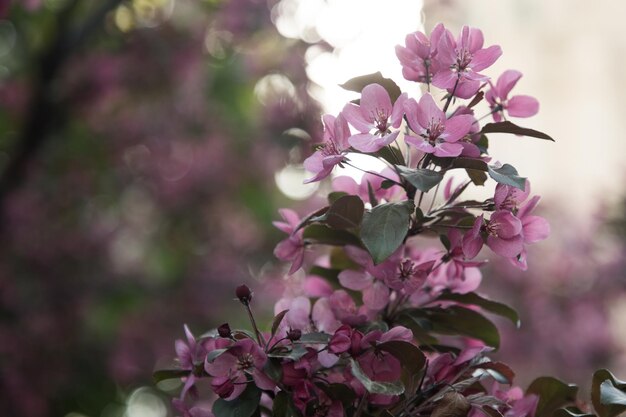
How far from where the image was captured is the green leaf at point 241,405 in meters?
0.61

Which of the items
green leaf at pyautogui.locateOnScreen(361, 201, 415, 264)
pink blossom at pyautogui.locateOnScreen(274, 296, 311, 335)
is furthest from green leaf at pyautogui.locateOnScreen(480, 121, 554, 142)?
pink blossom at pyautogui.locateOnScreen(274, 296, 311, 335)

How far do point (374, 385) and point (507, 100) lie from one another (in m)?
0.30

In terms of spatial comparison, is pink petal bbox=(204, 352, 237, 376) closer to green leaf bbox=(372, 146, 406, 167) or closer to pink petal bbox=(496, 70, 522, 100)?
green leaf bbox=(372, 146, 406, 167)

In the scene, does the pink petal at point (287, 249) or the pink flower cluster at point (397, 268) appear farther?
the pink petal at point (287, 249)

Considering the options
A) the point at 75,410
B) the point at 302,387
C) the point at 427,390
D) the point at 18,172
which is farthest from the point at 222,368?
the point at 75,410

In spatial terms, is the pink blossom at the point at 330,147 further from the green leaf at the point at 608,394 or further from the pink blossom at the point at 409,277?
the green leaf at the point at 608,394

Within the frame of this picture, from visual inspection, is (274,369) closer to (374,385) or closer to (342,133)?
(374,385)

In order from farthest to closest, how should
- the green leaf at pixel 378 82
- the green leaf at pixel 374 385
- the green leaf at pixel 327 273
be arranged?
the green leaf at pixel 327 273
the green leaf at pixel 378 82
the green leaf at pixel 374 385

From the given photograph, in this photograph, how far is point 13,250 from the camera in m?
2.53

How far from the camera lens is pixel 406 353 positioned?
0.62m

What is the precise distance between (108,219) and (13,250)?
0.48 meters

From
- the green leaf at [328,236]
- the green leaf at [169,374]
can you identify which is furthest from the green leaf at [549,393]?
the green leaf at [169,374]

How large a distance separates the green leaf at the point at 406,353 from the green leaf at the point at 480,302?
0.13 meters

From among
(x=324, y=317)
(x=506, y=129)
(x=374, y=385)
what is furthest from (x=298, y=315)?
(x=506, y=129)
